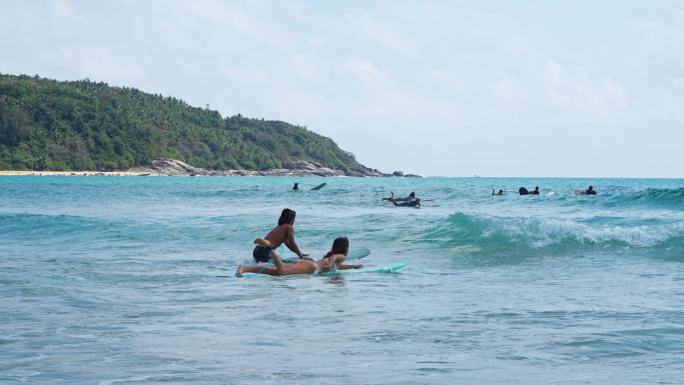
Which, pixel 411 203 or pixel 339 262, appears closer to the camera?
pixel 339 262

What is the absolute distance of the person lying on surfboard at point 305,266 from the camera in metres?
14.0

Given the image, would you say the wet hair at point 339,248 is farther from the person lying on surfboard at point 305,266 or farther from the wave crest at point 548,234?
the wave crest at point 548,234

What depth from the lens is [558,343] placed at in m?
7.93

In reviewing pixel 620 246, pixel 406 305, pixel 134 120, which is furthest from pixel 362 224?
pixel 134 120

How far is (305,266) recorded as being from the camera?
47.2 feet

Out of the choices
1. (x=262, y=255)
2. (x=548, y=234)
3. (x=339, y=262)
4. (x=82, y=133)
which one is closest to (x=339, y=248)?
(x=339, y=262)

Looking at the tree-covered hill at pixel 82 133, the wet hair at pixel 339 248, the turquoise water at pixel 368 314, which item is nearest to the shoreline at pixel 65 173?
the tree-covered hill at pixel 82 133

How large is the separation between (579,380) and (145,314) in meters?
5.34

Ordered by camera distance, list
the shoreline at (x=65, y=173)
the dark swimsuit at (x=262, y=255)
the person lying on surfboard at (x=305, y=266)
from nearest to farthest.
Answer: the person lying on surfboard at (x=305, y=266) < the dark swimsuit at (x=262, y=255) < the shoreline at (x=65, y=173)

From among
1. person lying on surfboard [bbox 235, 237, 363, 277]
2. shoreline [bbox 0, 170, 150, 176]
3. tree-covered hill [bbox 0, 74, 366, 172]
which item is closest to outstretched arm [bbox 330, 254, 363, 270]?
person lying on surfboard [bbox 235, 237, 363, 277]

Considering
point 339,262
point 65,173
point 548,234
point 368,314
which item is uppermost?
point 65,173

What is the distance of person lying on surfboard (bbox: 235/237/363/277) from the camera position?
46.0ft

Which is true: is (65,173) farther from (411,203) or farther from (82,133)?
(411,203)

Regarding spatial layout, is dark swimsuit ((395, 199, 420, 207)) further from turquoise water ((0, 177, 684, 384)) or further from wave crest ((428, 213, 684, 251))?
turquoise water ((0, 177, 684, 384))
